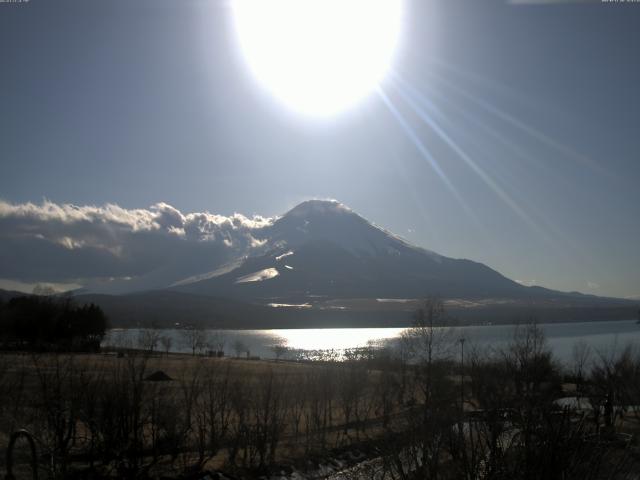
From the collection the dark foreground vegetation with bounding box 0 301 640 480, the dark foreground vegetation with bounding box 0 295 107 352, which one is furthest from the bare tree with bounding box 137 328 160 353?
the dark foreground vegetation with bounding box 0 301 640 480

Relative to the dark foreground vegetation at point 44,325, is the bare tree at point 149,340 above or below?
below

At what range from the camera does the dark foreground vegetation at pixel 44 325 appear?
82188 millimetres

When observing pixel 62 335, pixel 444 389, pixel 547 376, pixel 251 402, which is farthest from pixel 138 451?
pixel 62 335

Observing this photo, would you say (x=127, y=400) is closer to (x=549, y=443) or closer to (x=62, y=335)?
(x=549, y=443)

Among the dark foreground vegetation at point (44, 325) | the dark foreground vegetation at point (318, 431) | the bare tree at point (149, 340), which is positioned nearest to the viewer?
the dark foreground vegetation at point (318, 431)

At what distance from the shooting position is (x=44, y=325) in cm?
8475

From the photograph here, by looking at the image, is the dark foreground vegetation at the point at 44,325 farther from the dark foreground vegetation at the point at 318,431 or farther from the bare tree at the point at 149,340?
the dark foreground vegetation at the point at 318,431

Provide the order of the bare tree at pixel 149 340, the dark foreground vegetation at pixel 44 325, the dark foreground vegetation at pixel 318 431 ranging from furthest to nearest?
the bare tree at pixel 149 340 < the dark foreground vegetation at pixel 44 325 < the dark foreground vegetation at pixel 318 431

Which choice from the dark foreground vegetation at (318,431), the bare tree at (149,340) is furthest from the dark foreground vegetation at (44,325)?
the dark foreground vegetation at (318,431)

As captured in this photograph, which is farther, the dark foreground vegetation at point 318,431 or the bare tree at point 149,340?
the bare tree at point 149,340

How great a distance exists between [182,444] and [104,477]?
3794 millimetres

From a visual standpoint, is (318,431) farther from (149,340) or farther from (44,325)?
(149,340)

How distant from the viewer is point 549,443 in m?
6.63

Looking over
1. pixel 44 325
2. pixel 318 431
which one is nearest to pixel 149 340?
pixel 44 325
